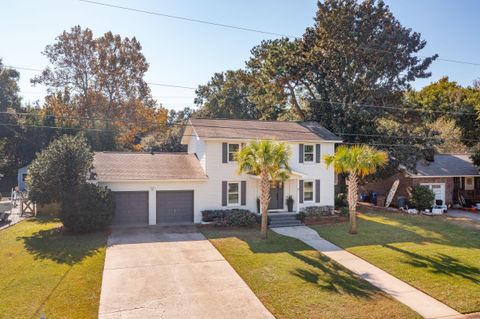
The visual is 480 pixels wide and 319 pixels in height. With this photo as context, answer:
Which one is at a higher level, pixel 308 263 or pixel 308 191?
pixel 308 191

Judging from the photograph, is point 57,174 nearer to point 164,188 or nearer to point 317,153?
point 164,188

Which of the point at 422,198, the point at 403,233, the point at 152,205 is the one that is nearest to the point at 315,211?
the point at 403,233

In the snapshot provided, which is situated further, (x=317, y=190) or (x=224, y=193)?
(x=317, y=190)

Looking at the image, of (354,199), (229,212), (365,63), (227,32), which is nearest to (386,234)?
(354,199)

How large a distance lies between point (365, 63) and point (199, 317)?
87.5 feet

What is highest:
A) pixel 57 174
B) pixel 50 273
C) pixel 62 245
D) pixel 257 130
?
pixel 257 130

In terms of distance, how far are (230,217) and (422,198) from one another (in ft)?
48.4

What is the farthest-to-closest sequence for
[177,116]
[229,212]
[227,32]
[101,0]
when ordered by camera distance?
[177,116]
[229,212]
[227,32]
[101,0]

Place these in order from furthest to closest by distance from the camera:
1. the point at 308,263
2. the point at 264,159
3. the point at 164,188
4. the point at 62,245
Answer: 1. the point at 164,188
2. the point at 264,159
3. the point at 62,245
4. the point at 308,263

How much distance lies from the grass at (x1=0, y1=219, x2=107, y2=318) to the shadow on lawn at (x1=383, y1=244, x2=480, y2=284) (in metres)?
11.8

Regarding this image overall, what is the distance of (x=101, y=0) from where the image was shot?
12.9 metres

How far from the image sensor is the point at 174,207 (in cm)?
2088

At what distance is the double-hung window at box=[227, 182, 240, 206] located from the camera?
71.3 ft

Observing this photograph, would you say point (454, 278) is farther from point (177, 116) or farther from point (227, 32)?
point (177, 116)
